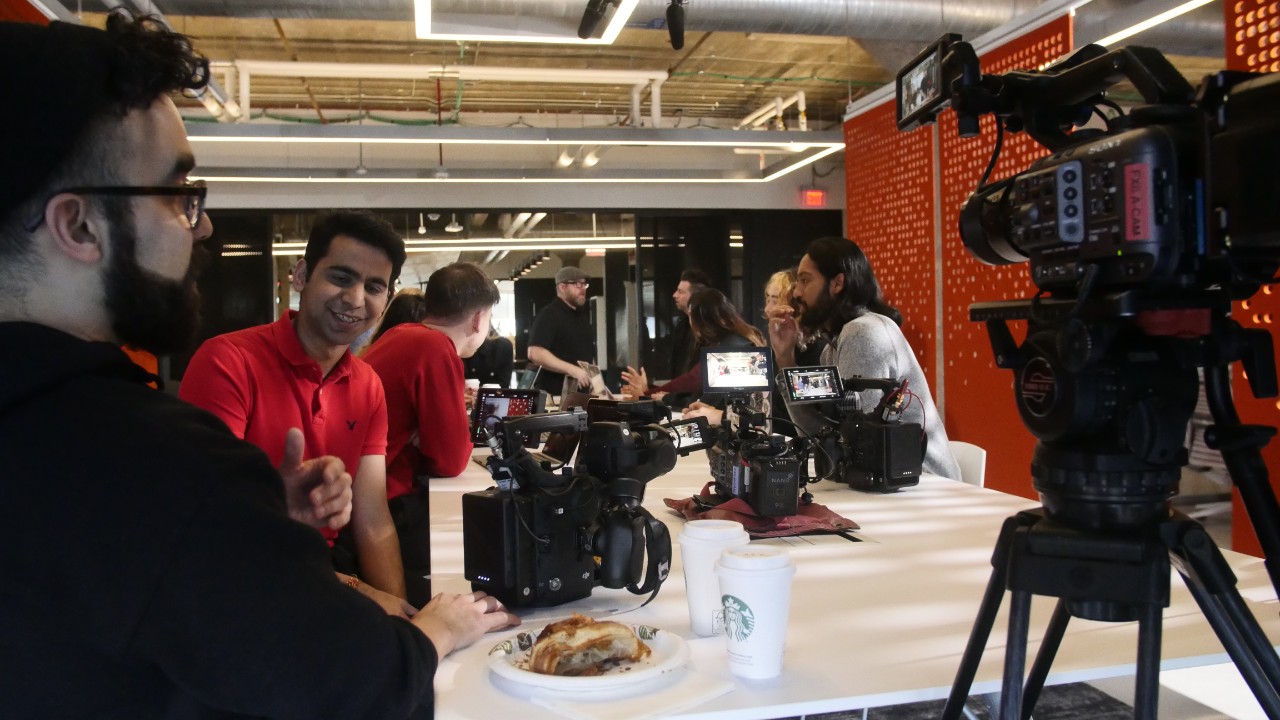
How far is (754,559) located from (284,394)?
1439mm

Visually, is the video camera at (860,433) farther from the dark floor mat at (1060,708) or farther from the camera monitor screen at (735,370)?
the dark floor mat at (1060,708)

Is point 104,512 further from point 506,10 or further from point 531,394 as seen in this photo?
point 506,10

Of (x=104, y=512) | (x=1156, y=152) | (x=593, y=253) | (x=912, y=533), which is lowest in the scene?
(x=912, y=533)

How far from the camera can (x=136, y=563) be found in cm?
79

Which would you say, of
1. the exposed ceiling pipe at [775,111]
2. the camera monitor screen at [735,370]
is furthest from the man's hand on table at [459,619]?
the exposed ceiling pipe at [775,111]

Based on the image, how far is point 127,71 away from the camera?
938mm

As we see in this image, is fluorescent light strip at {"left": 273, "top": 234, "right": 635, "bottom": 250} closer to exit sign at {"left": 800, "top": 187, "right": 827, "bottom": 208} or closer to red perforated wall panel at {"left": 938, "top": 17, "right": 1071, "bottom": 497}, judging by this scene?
exit sign at {"left": 800, "top": 187, "right": 827, "bottom": 208}

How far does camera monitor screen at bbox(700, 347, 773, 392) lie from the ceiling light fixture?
4.97 feet

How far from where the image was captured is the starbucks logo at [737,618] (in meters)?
1.18

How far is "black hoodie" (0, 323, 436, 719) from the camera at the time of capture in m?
0.80

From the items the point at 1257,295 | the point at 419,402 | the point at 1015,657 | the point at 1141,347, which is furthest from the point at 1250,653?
the point at 1257,295

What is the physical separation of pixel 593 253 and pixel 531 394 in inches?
380

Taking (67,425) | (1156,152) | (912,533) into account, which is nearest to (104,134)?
(67,425)

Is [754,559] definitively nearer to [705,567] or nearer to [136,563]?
[705,567]
